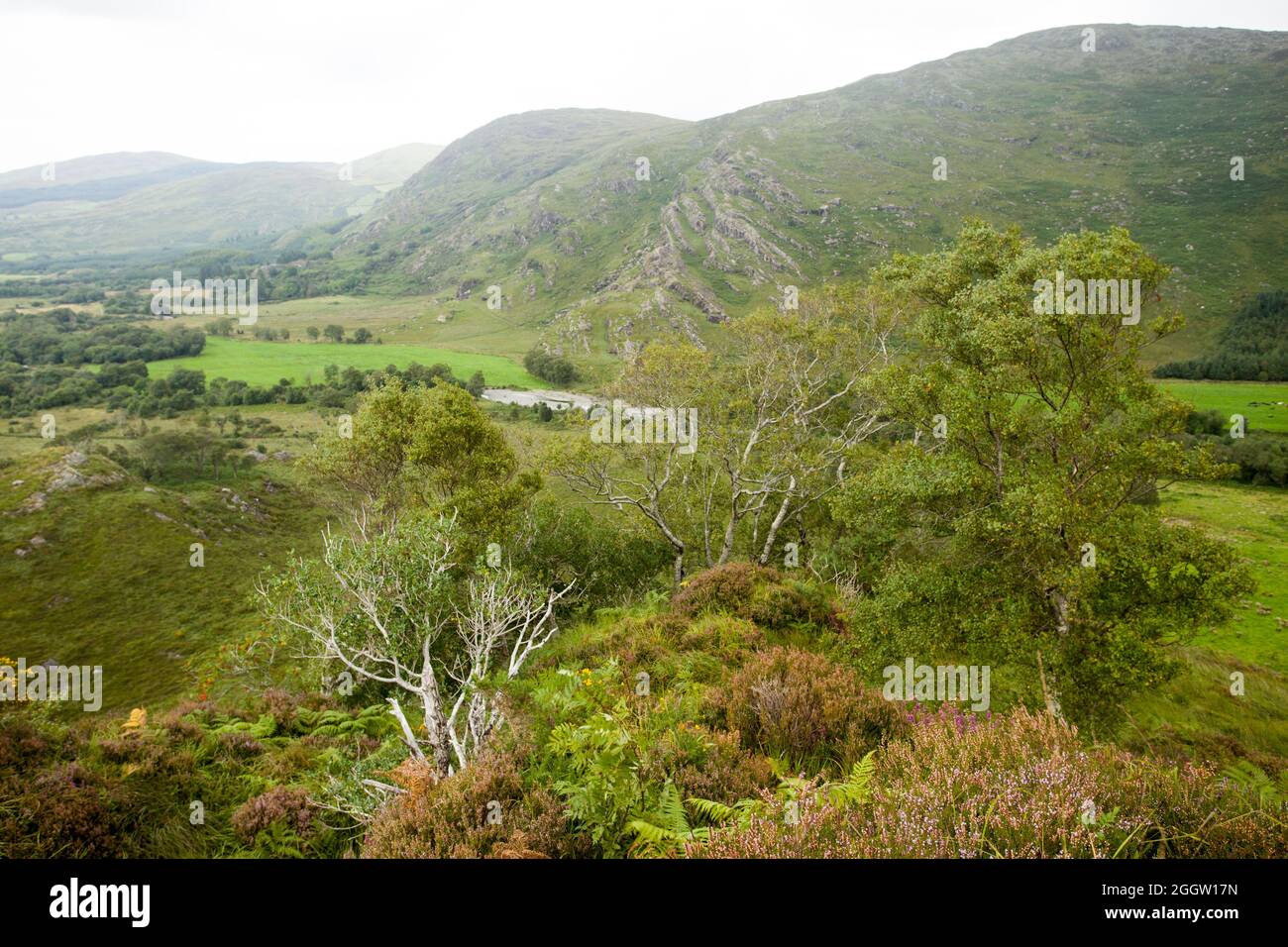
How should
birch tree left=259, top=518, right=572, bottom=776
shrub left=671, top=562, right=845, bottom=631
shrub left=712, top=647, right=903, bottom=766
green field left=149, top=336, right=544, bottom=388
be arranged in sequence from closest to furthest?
shrub left=712, top=647, right=903, bottom=766 → birch tree left=259, top=518, right=572, bottom=776 → shrub left=671, top=562, right=845, bottom=631 → green field left=149, top=336, right=544, bottom=388

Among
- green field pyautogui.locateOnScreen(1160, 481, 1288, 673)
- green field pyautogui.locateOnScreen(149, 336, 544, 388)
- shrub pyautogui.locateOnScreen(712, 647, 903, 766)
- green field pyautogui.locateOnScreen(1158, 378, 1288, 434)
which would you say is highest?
green field pyautogui.locateOnScreen(149, 336, 544, 388)

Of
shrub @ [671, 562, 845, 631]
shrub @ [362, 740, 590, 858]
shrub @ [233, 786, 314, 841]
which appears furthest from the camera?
shrub @ [671, 562, 845, 631]

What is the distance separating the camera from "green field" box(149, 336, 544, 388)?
12687 cm

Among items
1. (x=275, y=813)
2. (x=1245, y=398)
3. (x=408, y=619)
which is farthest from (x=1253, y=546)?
(x=1245, y=398)

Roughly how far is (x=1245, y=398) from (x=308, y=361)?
197 metres

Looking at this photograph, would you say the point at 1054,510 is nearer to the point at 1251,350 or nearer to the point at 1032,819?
the point at 1032,819

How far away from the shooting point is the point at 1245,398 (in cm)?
10250

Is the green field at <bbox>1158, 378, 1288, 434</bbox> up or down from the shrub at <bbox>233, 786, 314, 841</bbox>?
up

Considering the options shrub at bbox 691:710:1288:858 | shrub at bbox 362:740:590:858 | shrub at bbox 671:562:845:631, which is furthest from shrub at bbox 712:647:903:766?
shrub at bbox 671:562:845:631

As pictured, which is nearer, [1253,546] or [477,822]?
[477,822]

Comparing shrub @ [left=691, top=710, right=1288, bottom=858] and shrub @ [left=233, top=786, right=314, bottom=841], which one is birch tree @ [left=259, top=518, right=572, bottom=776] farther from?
shrub @ [left=691, top=710, right=1288, bottom=858]

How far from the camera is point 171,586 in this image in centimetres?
4184

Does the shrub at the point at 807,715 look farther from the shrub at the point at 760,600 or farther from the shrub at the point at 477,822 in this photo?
the shrub at the point at 760,600

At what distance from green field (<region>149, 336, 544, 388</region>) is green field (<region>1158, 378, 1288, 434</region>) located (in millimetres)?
124348
